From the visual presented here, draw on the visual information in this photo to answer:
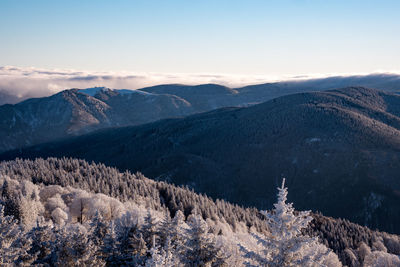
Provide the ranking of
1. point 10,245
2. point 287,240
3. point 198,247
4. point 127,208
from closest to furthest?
point 287,240
point 10,245
point 198,247
point 127,208

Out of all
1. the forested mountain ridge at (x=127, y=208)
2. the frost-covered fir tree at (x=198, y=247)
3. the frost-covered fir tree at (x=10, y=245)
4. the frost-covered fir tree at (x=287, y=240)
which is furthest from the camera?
the forested mountain ridge at (x=127, y=208)

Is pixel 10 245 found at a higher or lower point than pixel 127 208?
higher

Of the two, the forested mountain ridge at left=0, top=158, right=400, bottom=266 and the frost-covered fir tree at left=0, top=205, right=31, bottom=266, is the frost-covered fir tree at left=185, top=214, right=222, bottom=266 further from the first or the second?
the frost-covered fir tree at left=0, top=205, right=31, bottom=266

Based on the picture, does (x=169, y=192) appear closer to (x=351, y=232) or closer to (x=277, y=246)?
(x=351, y=232)

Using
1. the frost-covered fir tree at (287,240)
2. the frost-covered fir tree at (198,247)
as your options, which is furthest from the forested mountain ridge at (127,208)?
the frost-covered fir tree at (287,240)

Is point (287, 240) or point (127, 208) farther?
point (127, 208)

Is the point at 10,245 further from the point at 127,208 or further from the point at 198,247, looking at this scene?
the point at 127,208

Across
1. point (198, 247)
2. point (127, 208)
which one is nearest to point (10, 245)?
point (198, 247)

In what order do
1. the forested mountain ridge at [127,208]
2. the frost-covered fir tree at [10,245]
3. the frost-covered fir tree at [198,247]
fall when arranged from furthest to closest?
the forested mountain ridge at [127,208]
the frost-covered fir tree at [198,247]
the frost-covered fir tree at [10,245]

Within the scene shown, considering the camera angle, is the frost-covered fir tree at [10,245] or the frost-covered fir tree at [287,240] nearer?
the frost-covered fir tree at [287,240]

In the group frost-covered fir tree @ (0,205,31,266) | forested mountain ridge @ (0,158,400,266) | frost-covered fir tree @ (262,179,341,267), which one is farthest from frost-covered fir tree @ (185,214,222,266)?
frost-covered fir tree @ (0,205,31,266)

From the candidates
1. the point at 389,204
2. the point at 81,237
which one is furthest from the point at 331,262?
the point at 389,204

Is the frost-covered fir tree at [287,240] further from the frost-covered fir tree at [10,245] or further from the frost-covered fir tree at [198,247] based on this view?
the frost-covered fir tree at [10,245]

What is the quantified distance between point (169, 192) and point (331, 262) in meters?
68.3
